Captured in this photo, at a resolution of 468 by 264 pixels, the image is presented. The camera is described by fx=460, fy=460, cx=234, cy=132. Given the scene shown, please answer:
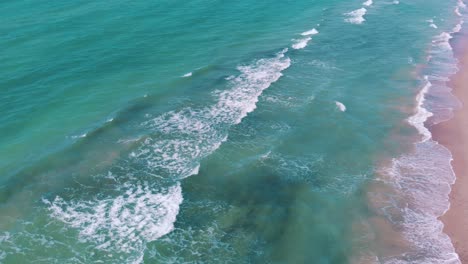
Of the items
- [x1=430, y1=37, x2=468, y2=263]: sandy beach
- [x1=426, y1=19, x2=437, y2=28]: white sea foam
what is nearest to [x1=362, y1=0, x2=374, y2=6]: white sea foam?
[x1=426, y1=19, x2=437, y2=28]: white sea foam

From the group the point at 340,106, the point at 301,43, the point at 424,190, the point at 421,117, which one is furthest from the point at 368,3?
the point at 424,190

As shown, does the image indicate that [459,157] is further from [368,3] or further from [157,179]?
[368,3]

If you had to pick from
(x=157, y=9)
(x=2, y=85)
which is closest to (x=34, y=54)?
(x=2, y=85)

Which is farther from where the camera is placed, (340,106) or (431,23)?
(431,23)

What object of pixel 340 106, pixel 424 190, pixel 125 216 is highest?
pixel 340 106

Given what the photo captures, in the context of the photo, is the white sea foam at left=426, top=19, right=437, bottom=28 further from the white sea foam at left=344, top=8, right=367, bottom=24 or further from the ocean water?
the white sea foam at left=344, top=8, right=367, bottom=24
